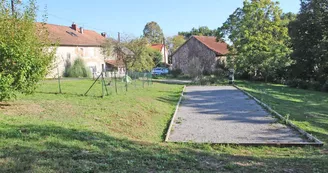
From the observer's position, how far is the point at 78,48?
1715 inches

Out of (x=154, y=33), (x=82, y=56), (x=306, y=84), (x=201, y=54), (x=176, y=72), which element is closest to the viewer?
(x=306, y=84)

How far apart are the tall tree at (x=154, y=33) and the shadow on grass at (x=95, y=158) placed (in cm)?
9160

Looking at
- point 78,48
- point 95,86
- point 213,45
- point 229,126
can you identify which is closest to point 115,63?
point 78,48

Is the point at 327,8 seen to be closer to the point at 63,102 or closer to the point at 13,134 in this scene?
the point at 63,102

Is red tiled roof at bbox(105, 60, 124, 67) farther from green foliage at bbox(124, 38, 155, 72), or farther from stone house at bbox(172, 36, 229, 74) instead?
stone house at bbox(172, 36, 229, 74)

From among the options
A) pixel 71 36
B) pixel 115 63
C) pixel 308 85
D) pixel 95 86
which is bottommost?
pixel 308 85

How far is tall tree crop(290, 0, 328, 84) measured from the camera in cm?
3484

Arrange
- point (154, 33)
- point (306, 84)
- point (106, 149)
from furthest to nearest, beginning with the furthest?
point (154, 33)
point (306, 84)
point (106, 149)

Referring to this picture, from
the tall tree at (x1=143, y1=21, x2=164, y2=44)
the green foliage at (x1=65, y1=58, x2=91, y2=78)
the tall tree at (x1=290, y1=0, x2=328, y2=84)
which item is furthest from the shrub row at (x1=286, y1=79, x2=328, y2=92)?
the tall tree at (x1=143, y1=21, x2=164, y2=44)

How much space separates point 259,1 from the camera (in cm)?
3875

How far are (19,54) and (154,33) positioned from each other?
9089 centimetres

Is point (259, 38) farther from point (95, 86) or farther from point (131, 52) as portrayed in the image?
point (95, 86)

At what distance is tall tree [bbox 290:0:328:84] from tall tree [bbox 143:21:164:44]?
63.2 m

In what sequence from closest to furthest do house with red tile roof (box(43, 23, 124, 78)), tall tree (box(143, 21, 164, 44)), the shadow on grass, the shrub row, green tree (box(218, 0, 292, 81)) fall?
the shadow on grass < the shrub row < green tree (box(218, 0, 292, 81)) < house with red tile roof (box(43, 23, 124, 78)) < tall tree (box(143, 21, 164, 44))
